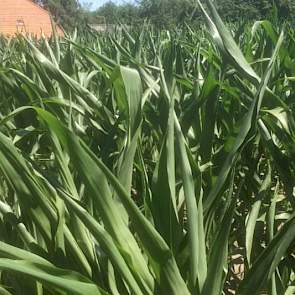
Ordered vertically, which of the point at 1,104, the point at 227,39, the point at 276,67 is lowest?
the point at 1,104

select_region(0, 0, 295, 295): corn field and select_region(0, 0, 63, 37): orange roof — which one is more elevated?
select_region(0, 0, 295, 295): corn field

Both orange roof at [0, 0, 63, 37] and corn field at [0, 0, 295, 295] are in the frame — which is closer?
corn field at [0, 0, 295, 295]

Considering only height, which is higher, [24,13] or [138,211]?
[138,211]

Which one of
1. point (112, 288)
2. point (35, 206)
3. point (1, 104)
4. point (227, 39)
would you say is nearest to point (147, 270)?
point (112, 288)

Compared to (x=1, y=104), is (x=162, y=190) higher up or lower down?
higher up

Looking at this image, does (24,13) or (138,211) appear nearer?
(138,211)

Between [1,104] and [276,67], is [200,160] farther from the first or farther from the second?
[1,104]

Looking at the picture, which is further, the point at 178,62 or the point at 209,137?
the point at 178,62

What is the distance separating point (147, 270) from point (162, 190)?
104 millimetres

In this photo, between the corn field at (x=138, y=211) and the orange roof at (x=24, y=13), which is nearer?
the corn field at (x=138, y=211)

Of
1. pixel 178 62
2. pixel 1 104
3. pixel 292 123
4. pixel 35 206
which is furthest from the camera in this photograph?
pixel 1 104

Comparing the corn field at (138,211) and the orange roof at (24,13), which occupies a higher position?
the corn field at (138,211)

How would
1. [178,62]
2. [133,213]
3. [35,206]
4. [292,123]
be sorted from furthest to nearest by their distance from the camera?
[178,62]
[292,123]
[35,206]
[133,213]

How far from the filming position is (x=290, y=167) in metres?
1.08
